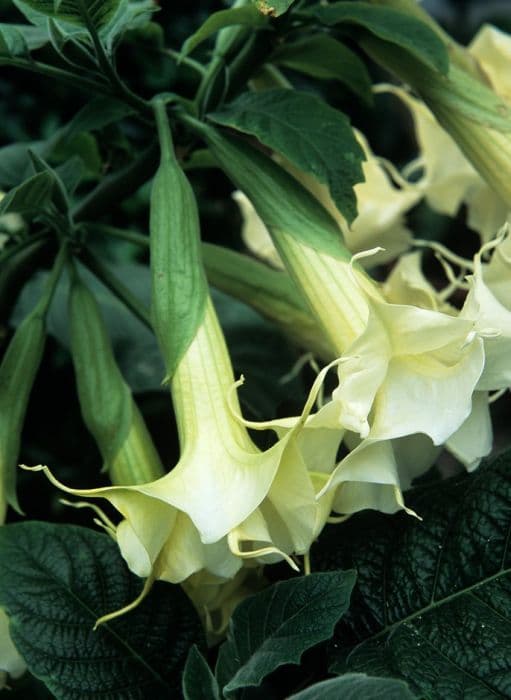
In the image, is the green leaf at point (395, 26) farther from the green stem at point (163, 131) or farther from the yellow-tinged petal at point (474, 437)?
the yellow-tinged petal at point (474, 437)

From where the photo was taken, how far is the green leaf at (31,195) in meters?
0.70

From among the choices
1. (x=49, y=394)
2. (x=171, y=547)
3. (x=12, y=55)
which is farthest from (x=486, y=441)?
(x=49, y=394)

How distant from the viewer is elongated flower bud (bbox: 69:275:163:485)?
0.74 meters

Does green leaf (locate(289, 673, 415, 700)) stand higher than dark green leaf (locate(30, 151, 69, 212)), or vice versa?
green leaf (locate(289, 673, 415, 700))

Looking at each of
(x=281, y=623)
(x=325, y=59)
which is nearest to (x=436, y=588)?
(x=281, y=623)

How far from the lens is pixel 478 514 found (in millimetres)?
682

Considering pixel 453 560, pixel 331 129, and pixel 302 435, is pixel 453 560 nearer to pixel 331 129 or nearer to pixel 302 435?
pixel 302 435

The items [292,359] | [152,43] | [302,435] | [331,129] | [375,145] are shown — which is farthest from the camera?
[375,145]

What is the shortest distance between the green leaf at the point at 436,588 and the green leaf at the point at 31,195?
0.32m

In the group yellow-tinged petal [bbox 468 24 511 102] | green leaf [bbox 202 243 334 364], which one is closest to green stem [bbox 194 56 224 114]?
green leaf [bbox 202 243 334 364]

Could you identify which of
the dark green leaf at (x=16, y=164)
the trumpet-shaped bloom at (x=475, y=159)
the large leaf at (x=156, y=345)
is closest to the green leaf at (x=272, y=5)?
the trumpet-shaped bloom at (x=475, y=159)

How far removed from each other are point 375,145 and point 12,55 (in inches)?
66.8

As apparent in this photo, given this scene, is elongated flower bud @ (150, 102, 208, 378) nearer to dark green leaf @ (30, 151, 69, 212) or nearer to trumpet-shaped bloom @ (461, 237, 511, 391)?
dark green leaf @ (30, 151, 69, 212)

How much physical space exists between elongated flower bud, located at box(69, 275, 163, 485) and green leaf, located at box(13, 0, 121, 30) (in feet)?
0.73
